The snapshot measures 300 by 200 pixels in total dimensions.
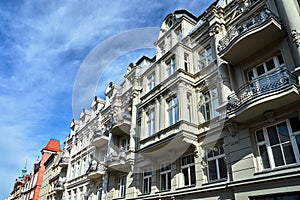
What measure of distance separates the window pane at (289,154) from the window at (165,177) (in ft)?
21.1

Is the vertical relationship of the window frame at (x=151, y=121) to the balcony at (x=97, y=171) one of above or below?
above

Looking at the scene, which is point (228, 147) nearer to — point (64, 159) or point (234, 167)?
point (234, 167)

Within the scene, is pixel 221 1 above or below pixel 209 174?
above

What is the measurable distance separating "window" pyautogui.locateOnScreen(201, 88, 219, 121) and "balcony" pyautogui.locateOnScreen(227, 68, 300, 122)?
1.62 meters

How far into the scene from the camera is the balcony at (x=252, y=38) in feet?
29.6

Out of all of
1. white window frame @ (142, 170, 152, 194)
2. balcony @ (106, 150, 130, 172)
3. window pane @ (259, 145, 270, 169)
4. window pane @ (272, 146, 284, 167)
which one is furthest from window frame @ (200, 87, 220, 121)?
balcony @ (106, 150, 130, 172)

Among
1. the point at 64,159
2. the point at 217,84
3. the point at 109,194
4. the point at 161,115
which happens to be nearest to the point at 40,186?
the point at 64,159

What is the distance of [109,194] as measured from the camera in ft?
56.6

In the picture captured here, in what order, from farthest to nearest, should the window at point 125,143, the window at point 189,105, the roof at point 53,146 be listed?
1. the roof at point 53,146
2. the window at point 125,143
3. the window at point 189,105

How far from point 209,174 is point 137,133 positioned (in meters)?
7.22

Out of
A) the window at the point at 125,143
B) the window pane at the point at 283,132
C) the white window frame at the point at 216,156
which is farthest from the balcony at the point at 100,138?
the window pane at the point at 283,132

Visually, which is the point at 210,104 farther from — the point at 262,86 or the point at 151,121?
the point at 151,121

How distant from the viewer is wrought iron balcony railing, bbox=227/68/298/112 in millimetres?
7952

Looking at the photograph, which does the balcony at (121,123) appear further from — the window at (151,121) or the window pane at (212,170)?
the window pane at (212,170)
